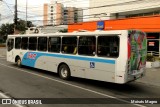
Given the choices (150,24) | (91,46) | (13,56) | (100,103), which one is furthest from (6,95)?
(150,24)

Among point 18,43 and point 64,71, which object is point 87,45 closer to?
point 64,71

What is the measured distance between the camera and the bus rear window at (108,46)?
10703 millimetres

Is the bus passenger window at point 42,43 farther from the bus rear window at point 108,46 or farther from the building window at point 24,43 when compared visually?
the bus rear window at point 108,46

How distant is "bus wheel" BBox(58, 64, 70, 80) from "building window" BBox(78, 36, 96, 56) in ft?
4.76

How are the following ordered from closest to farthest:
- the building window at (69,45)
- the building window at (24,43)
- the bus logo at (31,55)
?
the building window at (69,45) < the bus logo at (31,55) < the building window at (24,43)

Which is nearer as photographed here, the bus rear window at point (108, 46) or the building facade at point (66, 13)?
the bus rear window at point (108, 46)

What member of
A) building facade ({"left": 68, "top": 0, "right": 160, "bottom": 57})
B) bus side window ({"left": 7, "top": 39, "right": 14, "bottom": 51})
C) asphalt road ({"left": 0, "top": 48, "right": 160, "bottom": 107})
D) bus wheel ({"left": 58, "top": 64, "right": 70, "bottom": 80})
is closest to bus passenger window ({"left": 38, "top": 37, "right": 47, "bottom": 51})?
bus wheel ({"left": 58, "top": 64, "right": 70, "bottom": 80})

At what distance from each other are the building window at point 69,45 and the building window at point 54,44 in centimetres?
51

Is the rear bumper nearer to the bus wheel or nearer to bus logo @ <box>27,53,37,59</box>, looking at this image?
the bus wheel

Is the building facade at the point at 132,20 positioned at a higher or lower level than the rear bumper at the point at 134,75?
higher

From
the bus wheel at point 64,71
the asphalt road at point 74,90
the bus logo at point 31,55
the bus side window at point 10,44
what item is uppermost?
the bus side window at point 10,44

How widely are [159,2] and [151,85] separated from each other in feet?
75.9

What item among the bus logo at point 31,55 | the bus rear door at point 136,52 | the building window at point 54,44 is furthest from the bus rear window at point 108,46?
the bus logo at point 31,55

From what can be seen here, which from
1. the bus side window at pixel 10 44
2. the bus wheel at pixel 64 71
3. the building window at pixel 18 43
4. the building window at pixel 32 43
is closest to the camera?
the bus wheel at pixel 64 71
